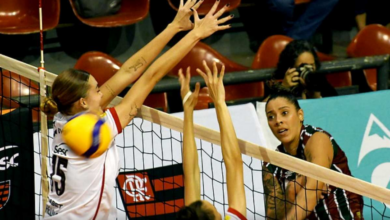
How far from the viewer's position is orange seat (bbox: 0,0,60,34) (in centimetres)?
548

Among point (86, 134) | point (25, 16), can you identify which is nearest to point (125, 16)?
point (25, 16)

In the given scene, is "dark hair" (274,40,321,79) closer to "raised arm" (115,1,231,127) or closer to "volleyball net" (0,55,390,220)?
"volleyball net" (0,55,390,220)

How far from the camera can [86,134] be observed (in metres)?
2.73

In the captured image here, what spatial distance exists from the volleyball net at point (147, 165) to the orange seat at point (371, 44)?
5.56ft

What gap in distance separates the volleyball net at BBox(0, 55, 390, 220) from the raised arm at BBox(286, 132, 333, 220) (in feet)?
0.11

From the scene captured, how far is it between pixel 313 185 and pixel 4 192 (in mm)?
1590

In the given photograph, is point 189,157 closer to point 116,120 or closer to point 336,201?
point 116,120

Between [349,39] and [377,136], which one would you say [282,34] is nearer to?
[349,39]

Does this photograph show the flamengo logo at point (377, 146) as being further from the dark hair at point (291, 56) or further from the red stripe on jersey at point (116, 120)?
the red stripe on jersey at point (116, 120)

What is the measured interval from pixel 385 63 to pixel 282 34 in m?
1.29

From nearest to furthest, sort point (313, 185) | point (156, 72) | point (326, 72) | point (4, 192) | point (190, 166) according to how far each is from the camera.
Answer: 1. point (190, 166)
2. point (156, 72)
3. point (313, 185)
4. point (4, 192)
5. point (326, 72)

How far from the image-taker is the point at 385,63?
5.07 metres

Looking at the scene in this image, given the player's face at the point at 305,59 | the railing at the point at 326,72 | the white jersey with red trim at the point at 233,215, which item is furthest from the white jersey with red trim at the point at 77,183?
the player's face at the point at 305,59


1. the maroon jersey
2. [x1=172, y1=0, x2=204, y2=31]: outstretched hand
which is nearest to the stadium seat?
the maroon jersey
